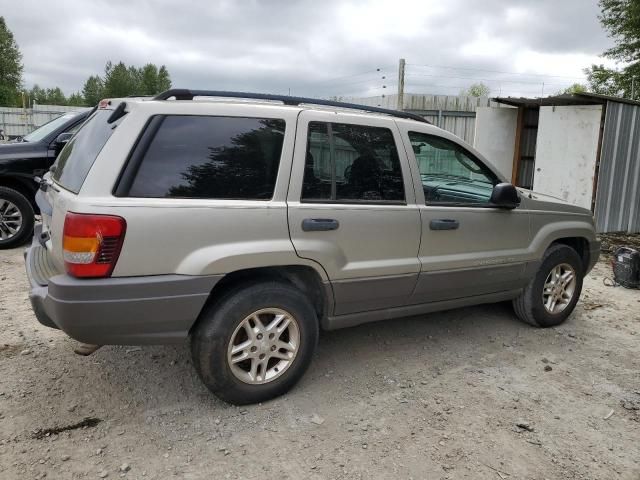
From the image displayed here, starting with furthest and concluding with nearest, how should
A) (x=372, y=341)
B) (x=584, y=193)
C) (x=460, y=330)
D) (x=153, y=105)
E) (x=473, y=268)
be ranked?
(x=584, y=193), (x=460, y=330), (x=372, y=341), (x=473, y=268), (x=153, y=105)

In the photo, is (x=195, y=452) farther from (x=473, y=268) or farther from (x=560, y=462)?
(x=473, y=268)

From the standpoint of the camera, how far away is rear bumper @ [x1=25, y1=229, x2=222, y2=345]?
2729 mm

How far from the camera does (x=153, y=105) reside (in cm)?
297

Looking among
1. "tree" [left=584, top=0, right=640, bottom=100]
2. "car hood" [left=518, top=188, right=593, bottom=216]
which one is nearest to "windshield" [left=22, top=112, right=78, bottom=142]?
"car hood" [left=518, top=188, right=593, bottom=216]

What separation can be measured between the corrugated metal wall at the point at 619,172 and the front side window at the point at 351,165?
656 cm

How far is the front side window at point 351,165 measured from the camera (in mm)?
3359

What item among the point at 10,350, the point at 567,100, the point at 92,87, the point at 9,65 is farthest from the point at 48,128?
the point at 92,87

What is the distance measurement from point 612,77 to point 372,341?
21.4 meters

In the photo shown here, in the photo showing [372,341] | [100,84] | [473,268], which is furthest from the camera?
[100,84]

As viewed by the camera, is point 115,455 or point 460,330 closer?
point 115,455

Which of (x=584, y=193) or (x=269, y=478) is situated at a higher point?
(x=584, y=193)

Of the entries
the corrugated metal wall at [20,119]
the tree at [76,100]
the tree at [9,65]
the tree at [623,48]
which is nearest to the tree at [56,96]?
the tree at [76,100]

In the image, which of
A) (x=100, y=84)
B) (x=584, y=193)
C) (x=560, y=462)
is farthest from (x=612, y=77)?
(x=100, y=84)

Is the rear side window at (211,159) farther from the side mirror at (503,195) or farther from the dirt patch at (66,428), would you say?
the side mirror at (503,195)
